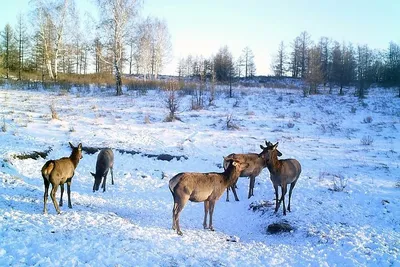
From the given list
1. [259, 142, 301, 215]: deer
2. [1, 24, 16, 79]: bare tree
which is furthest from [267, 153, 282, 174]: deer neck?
[1, 24, 16, 79]: bare tree

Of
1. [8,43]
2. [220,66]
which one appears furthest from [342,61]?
[8,43]

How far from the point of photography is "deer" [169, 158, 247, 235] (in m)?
8.45

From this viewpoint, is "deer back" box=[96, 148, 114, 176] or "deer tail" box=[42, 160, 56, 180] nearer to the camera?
"deer tail" box=[42, 160, 56, 180]

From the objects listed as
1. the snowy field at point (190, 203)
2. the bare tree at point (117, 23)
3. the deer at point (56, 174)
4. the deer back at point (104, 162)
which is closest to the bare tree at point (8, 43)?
the bare tree at point (117, 23)

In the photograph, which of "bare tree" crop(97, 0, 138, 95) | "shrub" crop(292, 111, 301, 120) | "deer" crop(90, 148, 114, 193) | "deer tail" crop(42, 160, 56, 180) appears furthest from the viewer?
"bare tree" crop(97, 0, 138, 95)

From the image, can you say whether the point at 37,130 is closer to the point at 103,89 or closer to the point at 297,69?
the point at 103,89

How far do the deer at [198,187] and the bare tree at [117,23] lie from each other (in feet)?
91.1

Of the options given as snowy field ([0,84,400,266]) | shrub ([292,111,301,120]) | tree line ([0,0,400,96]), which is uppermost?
tree line ([0,0,400,96])

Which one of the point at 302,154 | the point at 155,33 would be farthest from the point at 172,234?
the point at 155,33

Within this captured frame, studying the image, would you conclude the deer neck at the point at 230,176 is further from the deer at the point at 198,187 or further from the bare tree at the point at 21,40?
the bare tree at the point at 21,40

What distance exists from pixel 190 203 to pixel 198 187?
3.04m

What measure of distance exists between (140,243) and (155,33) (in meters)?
56.2

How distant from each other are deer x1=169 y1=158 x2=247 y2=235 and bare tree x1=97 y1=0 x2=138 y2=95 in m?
27.8

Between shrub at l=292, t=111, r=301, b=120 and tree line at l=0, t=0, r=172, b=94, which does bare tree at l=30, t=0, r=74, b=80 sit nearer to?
tree line at l=0, t=0, r=172, b=94
